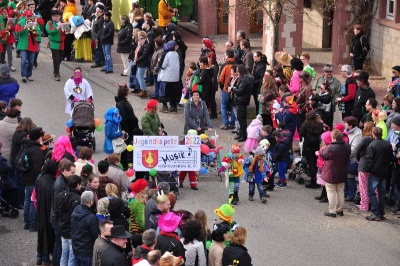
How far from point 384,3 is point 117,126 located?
384 inches

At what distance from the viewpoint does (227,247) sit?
13352 mm

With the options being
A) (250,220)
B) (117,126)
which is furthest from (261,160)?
(117,126)

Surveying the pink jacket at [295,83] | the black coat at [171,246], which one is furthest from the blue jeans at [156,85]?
the black coat at [171,246]

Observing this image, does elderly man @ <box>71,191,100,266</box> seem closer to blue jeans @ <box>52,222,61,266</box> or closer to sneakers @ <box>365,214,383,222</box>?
blue jeans @ <box>52,222,61,266</box>

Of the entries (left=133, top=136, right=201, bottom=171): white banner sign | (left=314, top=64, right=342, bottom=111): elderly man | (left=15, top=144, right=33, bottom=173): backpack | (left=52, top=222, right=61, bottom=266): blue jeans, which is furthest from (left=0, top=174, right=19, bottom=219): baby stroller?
(left=314, top=64, right=342, bottom=111): elderly man

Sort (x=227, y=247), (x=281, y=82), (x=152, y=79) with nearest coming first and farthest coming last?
(x=227, y=247) → (x=281, y=82) → (x=152, y=79)

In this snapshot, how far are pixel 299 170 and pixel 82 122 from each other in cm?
412

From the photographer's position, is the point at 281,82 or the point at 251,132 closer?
the point at 251,132

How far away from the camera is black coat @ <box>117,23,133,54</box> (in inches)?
1051

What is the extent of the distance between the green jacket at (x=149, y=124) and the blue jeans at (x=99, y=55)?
9.03m

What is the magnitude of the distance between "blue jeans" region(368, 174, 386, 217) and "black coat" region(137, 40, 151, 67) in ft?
27.7

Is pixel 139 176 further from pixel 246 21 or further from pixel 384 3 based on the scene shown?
pixel 246 21

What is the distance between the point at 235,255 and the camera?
13203 millimetres

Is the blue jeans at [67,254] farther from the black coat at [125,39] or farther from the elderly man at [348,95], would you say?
the black coat at [125,39]
